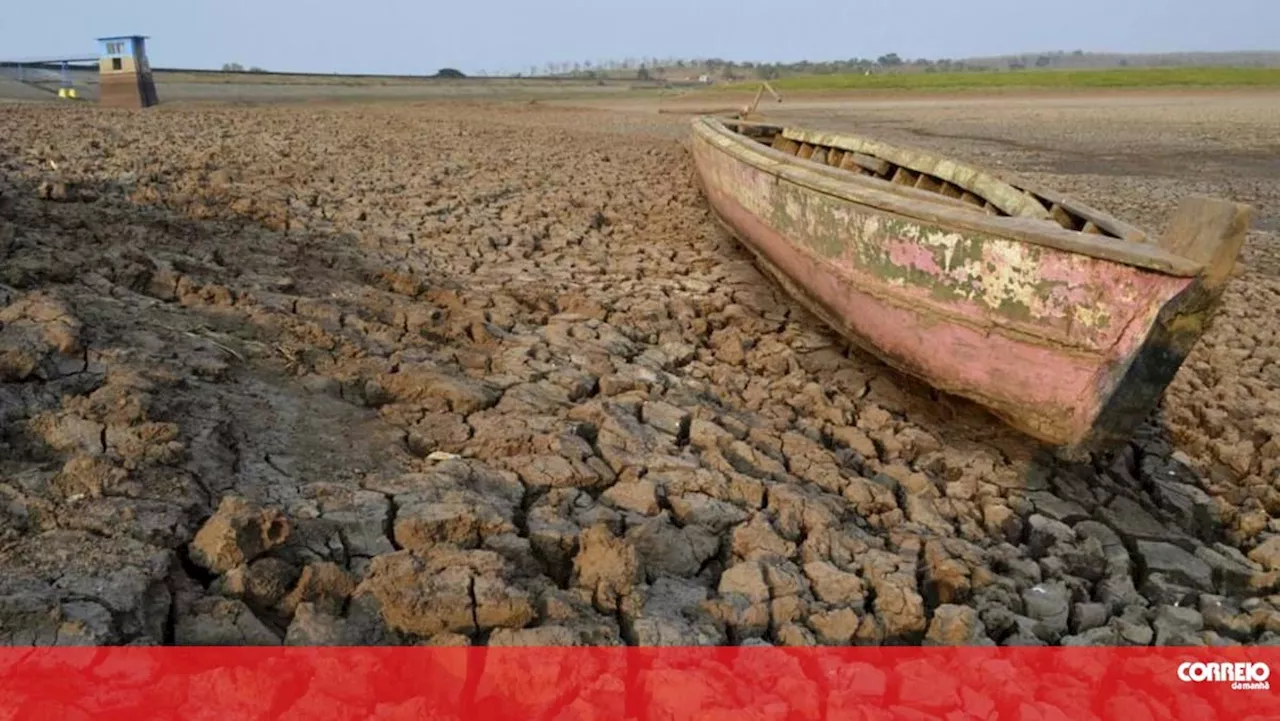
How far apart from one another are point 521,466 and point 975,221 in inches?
88.1

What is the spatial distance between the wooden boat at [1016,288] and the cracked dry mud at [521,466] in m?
0.29

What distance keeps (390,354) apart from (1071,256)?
2838mm

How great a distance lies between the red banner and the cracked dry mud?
68 millimetres

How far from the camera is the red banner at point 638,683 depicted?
1864mm

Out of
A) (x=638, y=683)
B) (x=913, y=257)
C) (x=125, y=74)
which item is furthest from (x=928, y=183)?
(x=125, y=74)

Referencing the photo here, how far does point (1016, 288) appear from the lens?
12.2 ft

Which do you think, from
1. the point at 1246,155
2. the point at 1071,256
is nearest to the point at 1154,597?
the point at 1071,256

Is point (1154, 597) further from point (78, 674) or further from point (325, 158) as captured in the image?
point (325, 158)

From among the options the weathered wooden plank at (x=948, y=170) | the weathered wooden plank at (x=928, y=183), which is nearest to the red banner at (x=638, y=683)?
the weathered wooden plank at (x=948, y=170)

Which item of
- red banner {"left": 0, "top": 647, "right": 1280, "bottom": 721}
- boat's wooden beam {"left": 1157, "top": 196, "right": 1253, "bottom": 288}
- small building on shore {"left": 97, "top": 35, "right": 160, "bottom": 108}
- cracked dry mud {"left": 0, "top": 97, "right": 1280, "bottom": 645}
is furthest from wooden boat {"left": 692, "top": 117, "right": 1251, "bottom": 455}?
small building on shore {"left": 97, "top": 35, "right": 160, "bottom": 108}

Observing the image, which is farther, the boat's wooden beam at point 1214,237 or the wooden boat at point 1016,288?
the wooden boat at point 1016,288

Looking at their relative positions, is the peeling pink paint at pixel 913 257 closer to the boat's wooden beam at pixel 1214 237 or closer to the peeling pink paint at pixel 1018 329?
the peeling pink paint at pixel 1018 329

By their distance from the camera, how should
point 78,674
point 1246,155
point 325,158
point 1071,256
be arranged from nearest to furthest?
point 78,674, point 1071,256, point 325,158, point 1246,155

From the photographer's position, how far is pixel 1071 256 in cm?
347
